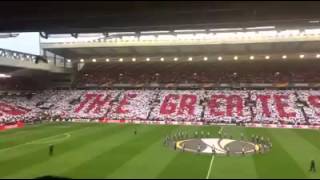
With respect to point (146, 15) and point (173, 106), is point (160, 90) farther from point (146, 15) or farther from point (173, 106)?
point (146, 15)

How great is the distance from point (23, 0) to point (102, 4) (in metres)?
3.34

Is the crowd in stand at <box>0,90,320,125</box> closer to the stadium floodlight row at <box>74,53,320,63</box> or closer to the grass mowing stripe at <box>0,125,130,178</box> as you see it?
the stadium floodlight row at <box>74,53,320,63</box>

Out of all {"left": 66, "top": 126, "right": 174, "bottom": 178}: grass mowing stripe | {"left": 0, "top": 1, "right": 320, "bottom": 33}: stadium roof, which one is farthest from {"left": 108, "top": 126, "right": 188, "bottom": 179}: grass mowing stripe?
{"left": 0, "top": 1, "right": 320, "bottom": 33}: stadium roof

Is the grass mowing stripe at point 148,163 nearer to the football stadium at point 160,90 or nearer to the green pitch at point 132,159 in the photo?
the green pitch at point 132,159

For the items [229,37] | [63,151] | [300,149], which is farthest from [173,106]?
[63,151]

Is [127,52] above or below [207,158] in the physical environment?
above

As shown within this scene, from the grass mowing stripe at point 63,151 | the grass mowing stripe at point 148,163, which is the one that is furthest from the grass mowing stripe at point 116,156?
the grass mowing stripe at point 63,151

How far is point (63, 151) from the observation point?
3975 centimetres

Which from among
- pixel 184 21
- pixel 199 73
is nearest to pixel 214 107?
pixel 199 73

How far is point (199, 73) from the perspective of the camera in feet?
297

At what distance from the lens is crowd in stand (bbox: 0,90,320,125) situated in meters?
71.1

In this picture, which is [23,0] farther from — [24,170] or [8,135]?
[8,135]

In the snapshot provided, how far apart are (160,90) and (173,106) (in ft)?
29.4

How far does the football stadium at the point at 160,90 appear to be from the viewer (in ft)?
75.2
